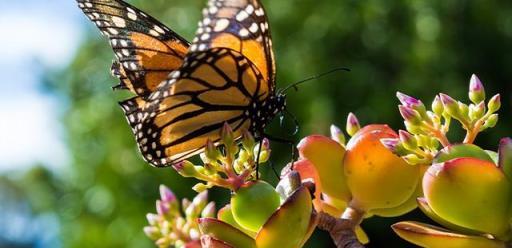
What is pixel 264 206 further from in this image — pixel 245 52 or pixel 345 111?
pixel 345 111

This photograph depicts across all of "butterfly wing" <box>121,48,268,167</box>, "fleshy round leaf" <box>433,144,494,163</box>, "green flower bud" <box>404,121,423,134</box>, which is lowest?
"fleshy round leaf" <box>433,144,494,163</box>

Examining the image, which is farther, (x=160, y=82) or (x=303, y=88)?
(x=303, y=88)

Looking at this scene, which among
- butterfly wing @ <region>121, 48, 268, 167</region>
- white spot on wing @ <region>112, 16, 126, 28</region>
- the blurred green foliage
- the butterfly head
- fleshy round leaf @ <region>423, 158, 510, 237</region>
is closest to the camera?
fleshy round leaf @ <region>423, 158, 510, 237</region>

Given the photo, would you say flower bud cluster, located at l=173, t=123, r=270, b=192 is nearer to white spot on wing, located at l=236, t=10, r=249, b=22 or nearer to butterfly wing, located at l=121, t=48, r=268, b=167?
butterfly wing, located at l=121, t=48, r=268, b=167

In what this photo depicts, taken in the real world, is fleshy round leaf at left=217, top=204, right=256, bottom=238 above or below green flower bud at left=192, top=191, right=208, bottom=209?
below

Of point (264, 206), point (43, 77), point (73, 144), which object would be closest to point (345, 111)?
point (73, 144)

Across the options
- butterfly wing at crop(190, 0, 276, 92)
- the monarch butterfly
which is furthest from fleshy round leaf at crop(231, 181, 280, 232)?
butterfly wing at crop(190, 0, 276, 92)
